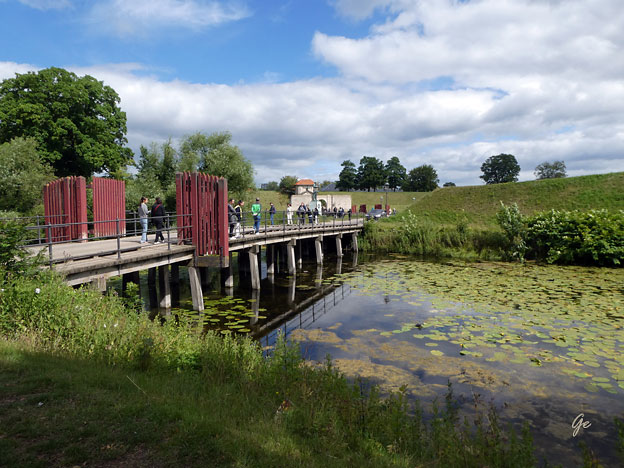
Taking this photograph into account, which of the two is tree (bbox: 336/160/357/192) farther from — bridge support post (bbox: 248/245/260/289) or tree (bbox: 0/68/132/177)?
bridge support post (bbox: 248/245/260/289)

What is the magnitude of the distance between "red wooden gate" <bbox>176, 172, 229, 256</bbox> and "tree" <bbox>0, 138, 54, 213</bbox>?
16.6 m

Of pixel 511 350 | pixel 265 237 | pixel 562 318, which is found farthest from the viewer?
pixel 265 237

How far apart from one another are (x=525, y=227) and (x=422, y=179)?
77.9 m

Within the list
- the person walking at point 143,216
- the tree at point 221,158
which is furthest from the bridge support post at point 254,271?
the tree at point 221,158

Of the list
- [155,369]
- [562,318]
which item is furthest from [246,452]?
[562,318]

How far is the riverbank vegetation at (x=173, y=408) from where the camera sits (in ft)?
11.8

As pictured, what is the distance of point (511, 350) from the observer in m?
9.16

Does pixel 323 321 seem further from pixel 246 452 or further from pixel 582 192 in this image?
pixel 582 192

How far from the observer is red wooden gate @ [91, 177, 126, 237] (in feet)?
51.7

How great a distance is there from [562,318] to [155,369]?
1126cm

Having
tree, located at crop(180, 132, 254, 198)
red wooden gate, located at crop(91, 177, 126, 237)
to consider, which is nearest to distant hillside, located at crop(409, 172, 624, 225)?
tree, located at crop(180, 132, 254, 198)

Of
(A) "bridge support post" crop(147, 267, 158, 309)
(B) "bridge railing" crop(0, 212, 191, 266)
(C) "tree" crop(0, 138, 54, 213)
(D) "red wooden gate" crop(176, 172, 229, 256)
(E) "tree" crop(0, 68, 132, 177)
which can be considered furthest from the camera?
(E) "tree" crop(0, 68, 132, 177)

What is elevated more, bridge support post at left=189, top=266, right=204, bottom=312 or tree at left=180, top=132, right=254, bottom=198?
tree at left=180, top=132, right=254, bottom=198

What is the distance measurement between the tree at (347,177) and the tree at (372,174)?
321 cm
